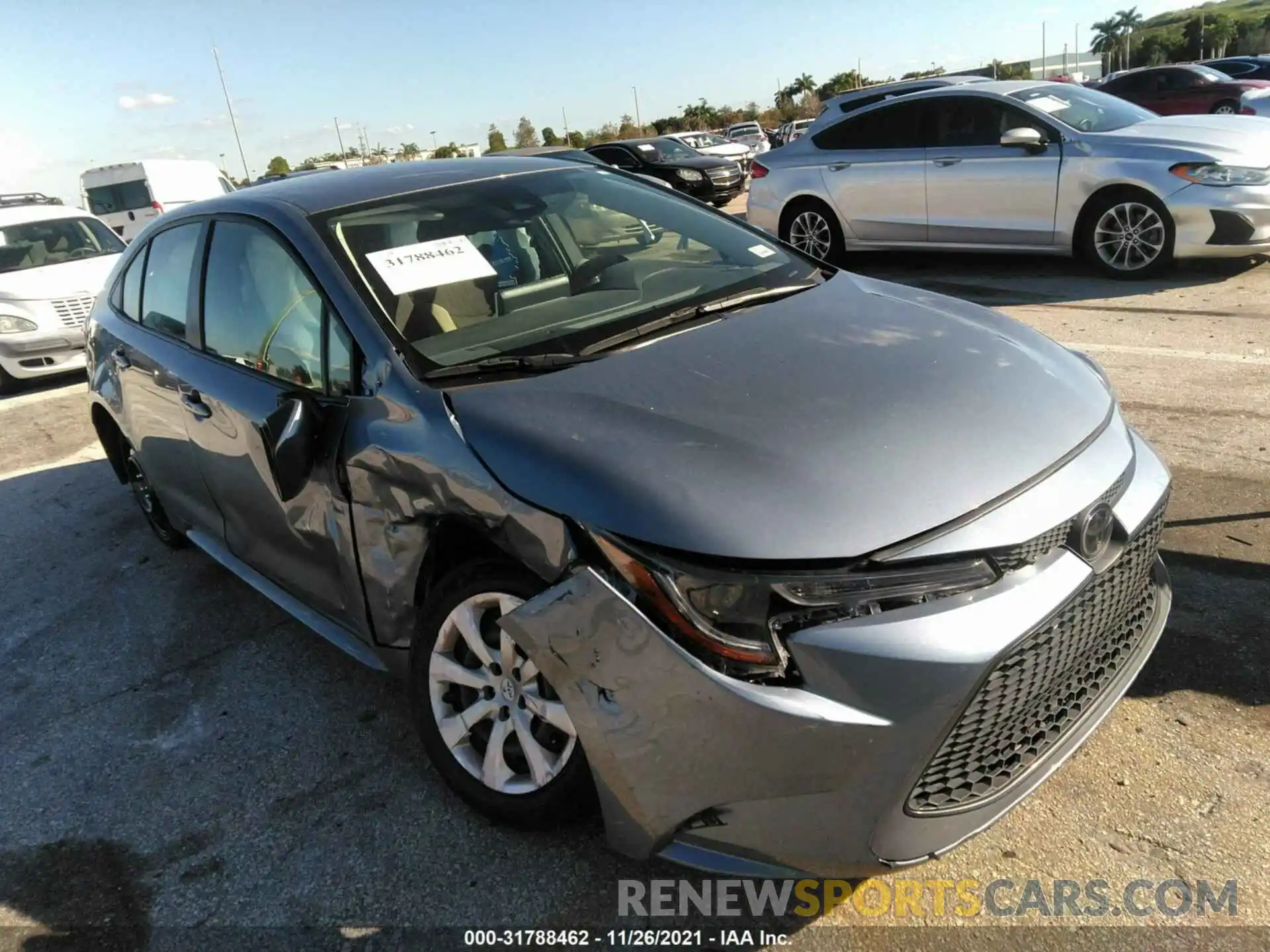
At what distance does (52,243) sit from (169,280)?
779 cm

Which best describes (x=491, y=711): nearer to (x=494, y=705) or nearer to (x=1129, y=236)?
(x=494, y=705)

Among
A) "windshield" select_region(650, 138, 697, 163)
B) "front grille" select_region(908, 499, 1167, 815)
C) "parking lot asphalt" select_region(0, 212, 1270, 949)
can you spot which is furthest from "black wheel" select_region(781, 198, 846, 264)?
"windshield" select_region(650, 138, 697, 163)

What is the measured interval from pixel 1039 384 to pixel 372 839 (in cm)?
211

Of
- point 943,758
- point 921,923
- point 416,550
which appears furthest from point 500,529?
point 921,923

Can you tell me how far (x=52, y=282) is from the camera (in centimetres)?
932

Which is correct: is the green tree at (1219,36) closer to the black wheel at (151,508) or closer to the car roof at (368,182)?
the car roof at (368,182)

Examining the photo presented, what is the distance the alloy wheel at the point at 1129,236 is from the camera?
747cm

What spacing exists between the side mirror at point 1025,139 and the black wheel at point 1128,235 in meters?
0.64

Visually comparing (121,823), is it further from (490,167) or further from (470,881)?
(490,167)

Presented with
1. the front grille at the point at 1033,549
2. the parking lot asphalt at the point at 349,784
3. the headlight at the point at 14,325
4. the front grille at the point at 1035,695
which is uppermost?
the front grille at the point at 1033,549

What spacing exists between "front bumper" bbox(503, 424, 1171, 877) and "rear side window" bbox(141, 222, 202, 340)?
2404 mm

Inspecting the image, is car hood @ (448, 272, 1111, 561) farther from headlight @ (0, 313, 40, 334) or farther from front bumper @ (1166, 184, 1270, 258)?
headlight @ (0, 313, 40, 334)

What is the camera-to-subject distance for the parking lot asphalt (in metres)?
2.26

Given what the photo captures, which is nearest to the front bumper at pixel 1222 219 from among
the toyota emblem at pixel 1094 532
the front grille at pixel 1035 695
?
the front grille at pixel 1035 695
